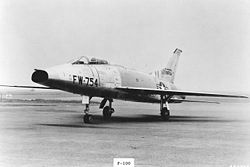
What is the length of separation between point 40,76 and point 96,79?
3.14 meters

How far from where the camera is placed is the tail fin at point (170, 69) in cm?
2242

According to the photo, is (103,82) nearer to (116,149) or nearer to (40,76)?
(40,76)

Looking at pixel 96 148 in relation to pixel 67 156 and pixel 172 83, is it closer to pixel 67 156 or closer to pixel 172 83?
pixel 67 156

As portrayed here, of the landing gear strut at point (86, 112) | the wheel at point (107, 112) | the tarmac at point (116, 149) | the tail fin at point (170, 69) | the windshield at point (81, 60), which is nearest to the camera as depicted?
the tarmac at point (116, 149)

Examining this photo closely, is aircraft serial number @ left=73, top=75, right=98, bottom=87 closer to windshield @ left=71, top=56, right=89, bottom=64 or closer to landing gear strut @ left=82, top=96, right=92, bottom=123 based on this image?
landing gear strut @ left=82, top=96, right=92, bottom=123

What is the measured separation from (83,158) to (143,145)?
2.08m

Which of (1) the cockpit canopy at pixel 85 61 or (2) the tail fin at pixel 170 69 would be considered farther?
(2) the tail fin at pixel 170 69

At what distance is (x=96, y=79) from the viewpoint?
1484 cm

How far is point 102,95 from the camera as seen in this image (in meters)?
15.8

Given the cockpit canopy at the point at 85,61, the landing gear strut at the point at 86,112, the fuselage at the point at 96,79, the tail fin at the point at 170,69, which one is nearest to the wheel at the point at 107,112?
the fuselage at the point at 96,79

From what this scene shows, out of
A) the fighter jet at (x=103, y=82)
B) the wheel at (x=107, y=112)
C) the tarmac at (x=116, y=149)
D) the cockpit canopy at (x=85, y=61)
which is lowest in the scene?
the wheel at (x=107, y=112)

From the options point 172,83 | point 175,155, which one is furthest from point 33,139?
point 172,83

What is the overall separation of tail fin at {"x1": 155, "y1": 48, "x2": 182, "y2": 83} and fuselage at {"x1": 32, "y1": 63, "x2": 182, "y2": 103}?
2.28 m

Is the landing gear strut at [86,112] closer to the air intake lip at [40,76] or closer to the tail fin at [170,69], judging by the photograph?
the air intake lip at [40,76]
